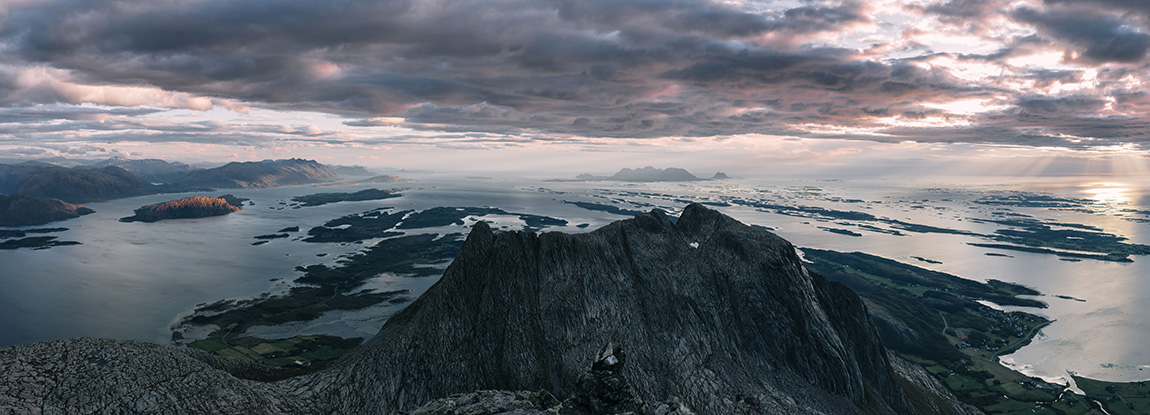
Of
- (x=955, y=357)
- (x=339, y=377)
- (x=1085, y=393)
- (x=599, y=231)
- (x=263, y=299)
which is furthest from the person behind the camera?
(x=263, y=299)

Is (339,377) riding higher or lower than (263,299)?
higher

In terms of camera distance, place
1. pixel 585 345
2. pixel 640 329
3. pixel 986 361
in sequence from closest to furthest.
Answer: pixel 585 345 → pixel 640 329 → pixel 986 361

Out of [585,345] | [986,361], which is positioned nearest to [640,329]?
[585,345]

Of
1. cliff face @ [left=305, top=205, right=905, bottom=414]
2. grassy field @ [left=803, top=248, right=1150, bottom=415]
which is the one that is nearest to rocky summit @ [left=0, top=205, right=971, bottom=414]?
cliff face @ [left=305, top=205, right=905, bottom=414]

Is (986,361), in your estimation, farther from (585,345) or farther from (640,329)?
(585,345)

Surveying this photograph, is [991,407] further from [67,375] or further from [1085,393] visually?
[67,375]

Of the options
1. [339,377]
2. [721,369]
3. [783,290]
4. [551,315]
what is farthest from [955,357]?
[339,377]

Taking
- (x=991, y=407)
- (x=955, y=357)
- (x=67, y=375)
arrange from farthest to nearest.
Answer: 1. (x=955, y=357)
2. (x=991, y=407)
3. (x=67, y=375)
